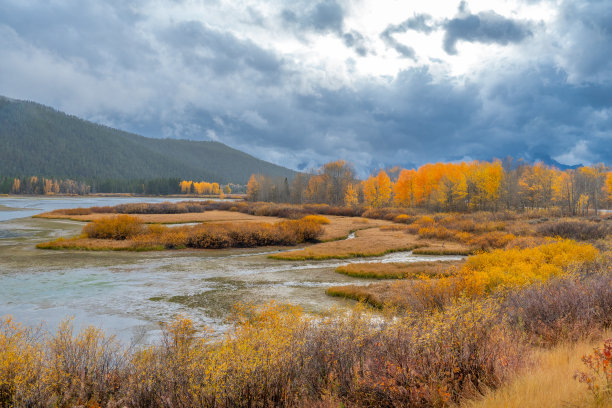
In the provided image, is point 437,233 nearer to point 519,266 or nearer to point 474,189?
point 519,266

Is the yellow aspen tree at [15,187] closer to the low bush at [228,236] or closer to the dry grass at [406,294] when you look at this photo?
the low bush at [228,236]

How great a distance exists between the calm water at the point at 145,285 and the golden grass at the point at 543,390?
8.92 meters

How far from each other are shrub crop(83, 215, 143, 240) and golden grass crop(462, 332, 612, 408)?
116ft

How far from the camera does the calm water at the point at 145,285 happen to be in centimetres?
1311

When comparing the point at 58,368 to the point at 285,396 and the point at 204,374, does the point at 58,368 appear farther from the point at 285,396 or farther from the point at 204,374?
the point at 285,396

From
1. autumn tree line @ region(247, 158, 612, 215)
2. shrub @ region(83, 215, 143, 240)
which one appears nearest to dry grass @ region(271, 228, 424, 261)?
shrub @ region(83, 215, 143, 240)

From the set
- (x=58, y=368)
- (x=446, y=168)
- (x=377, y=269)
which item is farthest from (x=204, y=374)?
(x=446, y=168)

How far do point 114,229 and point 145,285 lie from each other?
1976 cm

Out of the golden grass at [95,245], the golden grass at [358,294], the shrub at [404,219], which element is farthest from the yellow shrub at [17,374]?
the shrub at [404,219]

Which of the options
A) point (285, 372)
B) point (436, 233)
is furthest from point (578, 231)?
point (285, 372)

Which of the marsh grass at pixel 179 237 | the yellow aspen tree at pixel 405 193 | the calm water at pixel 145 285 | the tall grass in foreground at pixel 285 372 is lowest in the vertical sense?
the calm water at pixel 145 285

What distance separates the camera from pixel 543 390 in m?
4.47

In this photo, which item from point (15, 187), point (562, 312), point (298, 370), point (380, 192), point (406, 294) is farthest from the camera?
point (15, 187)

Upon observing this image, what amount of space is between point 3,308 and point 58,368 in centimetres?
1060
